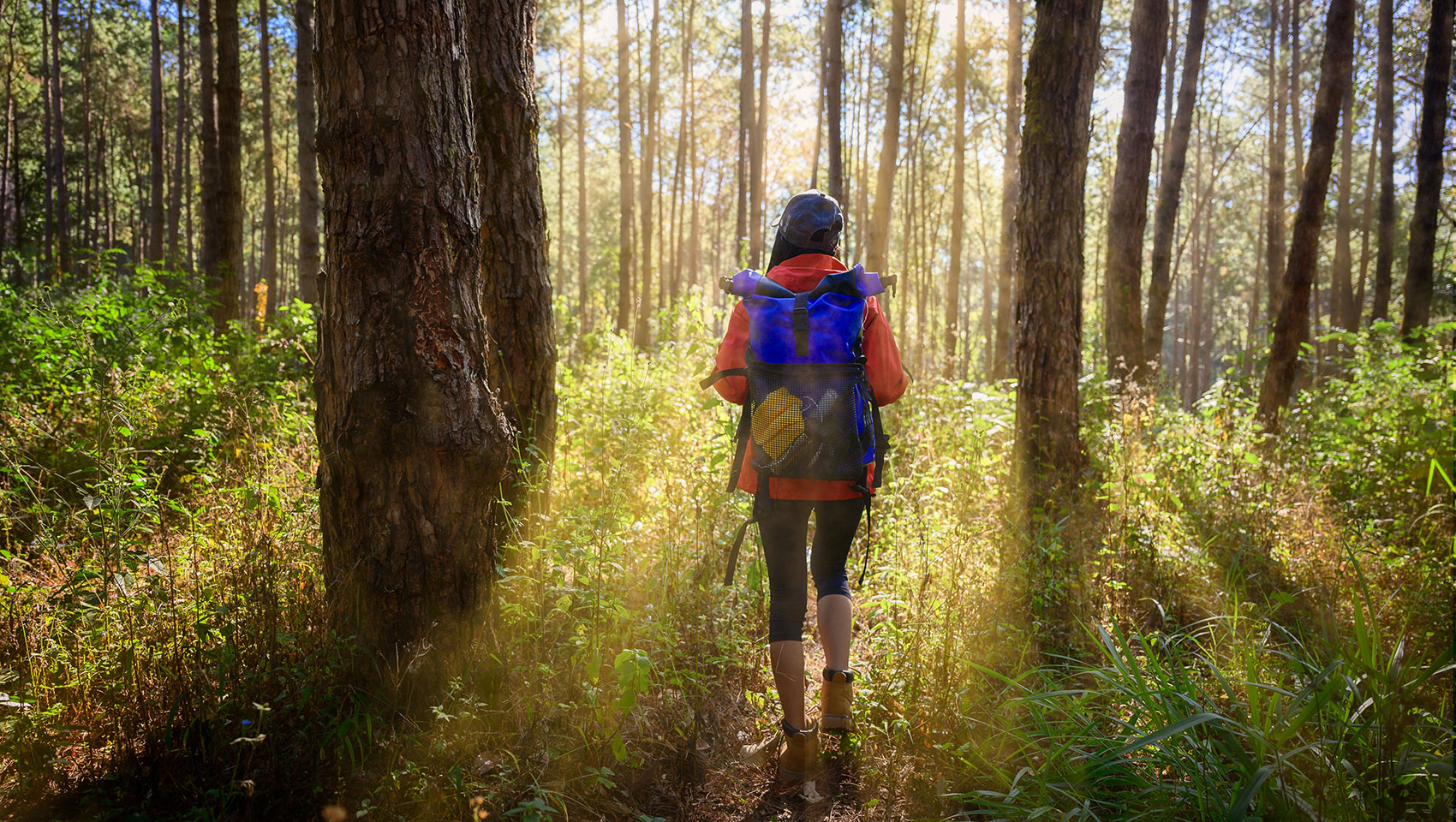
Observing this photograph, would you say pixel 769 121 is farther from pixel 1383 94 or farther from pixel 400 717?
pixel 400 717

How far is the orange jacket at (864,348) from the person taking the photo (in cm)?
261

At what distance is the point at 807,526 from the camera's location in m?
2.66

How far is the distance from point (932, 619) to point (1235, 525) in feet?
8.36

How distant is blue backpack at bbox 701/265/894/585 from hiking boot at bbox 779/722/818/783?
868 millimetres

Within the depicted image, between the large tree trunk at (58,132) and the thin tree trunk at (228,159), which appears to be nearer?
the thin tree trunk at (228,159)

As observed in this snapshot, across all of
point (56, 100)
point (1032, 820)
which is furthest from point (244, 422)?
point (56, 100)

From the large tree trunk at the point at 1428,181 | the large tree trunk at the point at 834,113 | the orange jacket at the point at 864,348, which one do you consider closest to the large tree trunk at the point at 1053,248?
the orange jacket at the point at 864,348

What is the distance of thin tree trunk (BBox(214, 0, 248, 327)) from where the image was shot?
24.8 feet

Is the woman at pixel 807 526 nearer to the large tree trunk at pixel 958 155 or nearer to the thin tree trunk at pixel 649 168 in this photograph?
the large tree trunk at pixel 958 155

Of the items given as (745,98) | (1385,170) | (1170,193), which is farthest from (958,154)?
(1385,170)

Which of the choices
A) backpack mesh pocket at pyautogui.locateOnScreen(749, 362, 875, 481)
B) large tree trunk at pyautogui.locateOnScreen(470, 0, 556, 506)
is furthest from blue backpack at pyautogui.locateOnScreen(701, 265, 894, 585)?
large tree trunk at pyautogui.locateOnScreen(470, 0, 556, 506)

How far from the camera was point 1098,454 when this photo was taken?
566 centimetres

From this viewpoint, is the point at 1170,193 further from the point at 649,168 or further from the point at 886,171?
the point at 649,168

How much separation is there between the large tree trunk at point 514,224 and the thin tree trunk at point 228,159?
572 cm
